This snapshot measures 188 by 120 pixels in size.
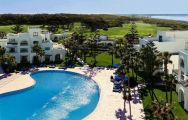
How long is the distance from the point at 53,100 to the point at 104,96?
25.3 ft

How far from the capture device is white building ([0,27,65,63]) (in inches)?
3044

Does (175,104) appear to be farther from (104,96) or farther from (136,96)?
(104,96)

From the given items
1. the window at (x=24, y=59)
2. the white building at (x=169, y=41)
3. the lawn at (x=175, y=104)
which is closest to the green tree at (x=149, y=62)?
the lawn at (x=175, y=104)

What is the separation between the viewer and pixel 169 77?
46031 mm

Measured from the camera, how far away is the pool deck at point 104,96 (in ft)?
141

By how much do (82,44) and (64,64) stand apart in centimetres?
816

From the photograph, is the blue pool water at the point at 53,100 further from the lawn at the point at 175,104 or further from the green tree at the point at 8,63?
the lawn at the point at 175,104

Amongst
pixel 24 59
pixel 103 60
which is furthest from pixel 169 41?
pixel 24 59

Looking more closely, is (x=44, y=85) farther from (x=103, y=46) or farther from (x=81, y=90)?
(x=103, y=46)

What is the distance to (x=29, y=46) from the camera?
258ft

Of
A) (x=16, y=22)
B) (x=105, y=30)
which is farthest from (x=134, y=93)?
(x=16, y=22)

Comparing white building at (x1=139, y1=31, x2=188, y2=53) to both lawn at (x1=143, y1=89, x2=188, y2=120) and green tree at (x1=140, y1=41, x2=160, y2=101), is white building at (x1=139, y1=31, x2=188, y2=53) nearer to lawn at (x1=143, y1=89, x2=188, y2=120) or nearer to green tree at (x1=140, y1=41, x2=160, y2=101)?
green tree at (x1=140, y1=41, x2=160, y2=101)

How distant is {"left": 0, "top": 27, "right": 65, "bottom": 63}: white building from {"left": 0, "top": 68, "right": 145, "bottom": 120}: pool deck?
10.2 metres

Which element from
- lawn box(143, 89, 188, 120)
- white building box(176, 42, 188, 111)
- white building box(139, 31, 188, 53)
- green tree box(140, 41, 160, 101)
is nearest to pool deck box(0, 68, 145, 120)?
lawn box(143, 89, 188, 120)
